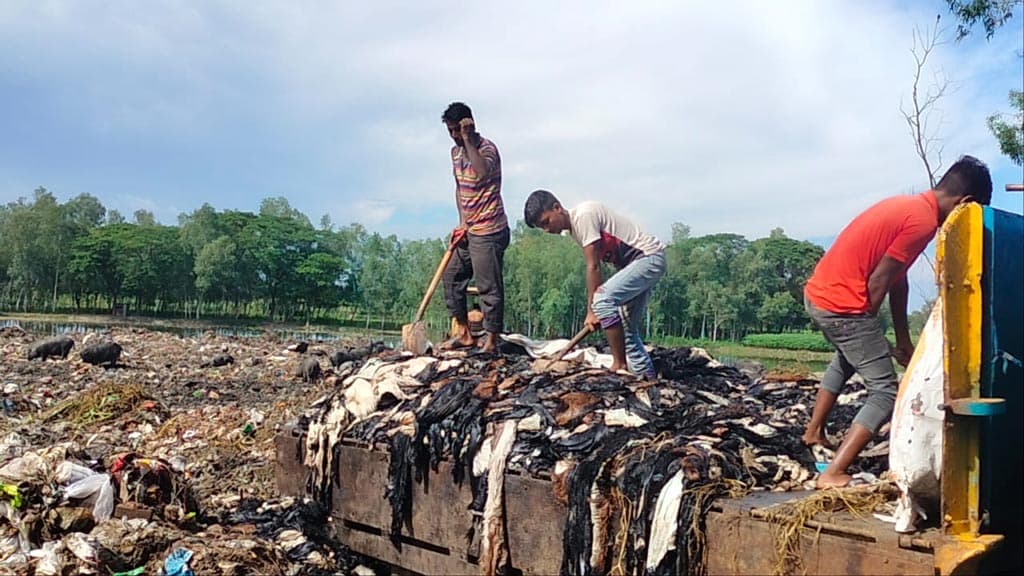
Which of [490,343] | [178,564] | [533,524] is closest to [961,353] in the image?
[533,524]

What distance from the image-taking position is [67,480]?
5156 millimetres

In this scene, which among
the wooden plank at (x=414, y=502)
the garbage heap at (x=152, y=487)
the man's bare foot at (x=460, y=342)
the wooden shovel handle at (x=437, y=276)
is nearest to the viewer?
the wooden plank at (x=414, y=502)

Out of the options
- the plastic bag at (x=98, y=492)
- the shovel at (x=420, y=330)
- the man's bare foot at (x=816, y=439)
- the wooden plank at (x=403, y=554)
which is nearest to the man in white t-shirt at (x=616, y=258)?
the shovel at (x=420, y=330)

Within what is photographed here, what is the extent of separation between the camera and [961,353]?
2.81 m

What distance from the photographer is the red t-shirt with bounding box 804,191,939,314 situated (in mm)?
3637

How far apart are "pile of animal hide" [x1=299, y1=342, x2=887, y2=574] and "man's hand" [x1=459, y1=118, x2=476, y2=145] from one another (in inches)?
67.5

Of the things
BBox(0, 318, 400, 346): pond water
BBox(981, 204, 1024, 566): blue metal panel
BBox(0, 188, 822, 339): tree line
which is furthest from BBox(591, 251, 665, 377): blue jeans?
BBox(0, 188, 822, 339): tree line

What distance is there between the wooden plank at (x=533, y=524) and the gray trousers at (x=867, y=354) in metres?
1.45

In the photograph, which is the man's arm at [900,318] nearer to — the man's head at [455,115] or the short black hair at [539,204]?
A: the short black hair at [539,204]

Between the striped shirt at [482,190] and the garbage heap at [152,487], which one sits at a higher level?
the striped shirt at [482,190]

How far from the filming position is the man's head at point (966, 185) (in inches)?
141

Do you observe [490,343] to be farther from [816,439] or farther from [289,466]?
[816,439]

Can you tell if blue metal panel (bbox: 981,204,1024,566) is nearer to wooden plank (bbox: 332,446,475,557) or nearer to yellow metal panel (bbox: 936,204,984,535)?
yellow metal panel (bbox: 936,204,984,535)

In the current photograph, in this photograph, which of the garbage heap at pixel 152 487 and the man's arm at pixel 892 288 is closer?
the man's arm at pixel 892 288
